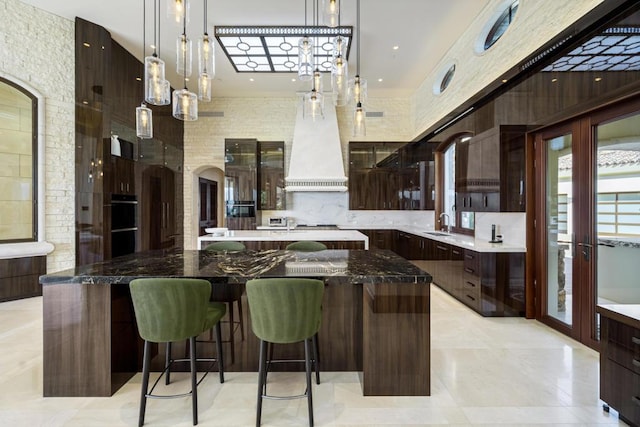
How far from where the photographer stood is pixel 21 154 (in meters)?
4.63

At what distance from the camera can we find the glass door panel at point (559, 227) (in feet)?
10.9

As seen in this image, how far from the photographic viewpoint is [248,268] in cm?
240

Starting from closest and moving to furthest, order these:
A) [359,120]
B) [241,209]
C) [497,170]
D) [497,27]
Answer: [359,120] < [497,170] < [497,27] < [241,209]

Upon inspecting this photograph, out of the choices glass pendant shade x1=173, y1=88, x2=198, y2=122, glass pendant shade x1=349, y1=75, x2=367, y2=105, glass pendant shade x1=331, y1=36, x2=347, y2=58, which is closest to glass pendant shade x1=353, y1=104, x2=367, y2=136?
glass pendant shade x1=349, y1=75, x2=367, y2=105

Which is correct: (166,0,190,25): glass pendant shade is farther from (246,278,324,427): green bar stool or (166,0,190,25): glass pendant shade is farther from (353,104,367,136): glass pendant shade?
→ (246,278,324,427): green bar stool

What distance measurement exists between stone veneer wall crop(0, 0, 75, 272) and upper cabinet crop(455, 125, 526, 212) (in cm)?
617

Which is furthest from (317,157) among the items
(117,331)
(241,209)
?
(117,331)

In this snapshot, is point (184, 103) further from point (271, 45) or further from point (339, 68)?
point (271, 45)

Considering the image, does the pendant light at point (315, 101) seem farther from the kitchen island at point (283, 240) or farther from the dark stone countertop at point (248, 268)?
the kitchen island at point (283, 240)

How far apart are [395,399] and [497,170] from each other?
313 cm

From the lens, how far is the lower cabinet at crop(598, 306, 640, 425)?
1.86 metres

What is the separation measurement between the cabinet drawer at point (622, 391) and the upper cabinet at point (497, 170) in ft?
7.30

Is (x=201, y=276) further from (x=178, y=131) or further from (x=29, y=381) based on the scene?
(x=178, y=131)

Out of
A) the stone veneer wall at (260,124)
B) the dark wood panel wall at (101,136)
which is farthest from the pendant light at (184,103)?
the stone veneer wall at (260,124)
